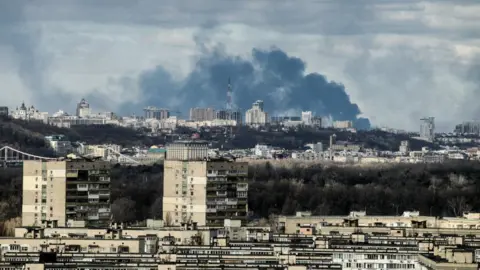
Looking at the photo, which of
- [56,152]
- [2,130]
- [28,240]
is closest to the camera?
[28,240]

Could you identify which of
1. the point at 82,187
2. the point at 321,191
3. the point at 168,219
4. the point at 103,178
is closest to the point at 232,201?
the point at 168,219

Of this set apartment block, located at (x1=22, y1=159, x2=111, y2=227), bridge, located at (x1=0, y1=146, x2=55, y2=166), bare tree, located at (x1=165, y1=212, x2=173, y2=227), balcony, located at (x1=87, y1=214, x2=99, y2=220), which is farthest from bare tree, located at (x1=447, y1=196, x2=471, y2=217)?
bridge, located at (x1=0, y1=146, x2=55, y2=166)

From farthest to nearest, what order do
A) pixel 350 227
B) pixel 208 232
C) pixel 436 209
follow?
pixel 436 209 < pixel 350 227 < pixel 208 232

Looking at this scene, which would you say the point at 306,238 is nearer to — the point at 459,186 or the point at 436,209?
the point at 436,209

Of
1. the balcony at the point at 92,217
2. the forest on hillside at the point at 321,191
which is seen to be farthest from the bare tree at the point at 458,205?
the balcony at the point at 92,217

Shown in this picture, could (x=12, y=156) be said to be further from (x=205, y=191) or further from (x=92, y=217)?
(x=92, y=217)

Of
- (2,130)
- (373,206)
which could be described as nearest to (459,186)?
(373,206)

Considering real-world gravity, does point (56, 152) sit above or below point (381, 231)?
above

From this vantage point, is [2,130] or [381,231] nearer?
[381,231]
